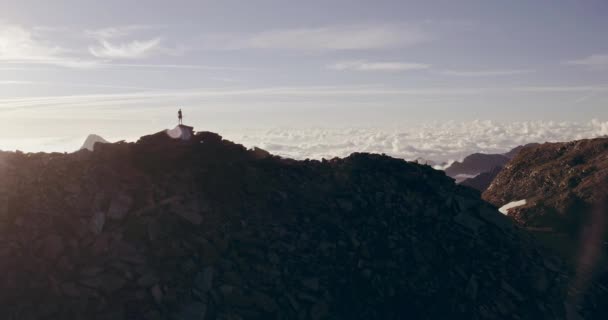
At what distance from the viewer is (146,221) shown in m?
26.1

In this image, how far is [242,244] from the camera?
1048 inches

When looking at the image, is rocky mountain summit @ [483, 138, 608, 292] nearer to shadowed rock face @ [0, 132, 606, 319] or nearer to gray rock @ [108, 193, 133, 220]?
shadowed rock face @ [0, 132, 606, 319]

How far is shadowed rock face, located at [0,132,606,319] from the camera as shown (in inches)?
914

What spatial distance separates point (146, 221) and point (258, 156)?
11047mm

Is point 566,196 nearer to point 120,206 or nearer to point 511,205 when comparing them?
point 511,205

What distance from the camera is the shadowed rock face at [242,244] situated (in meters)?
23.2

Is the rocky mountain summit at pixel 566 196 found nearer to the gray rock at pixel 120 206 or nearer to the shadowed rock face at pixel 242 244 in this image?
the shadowed rock face at pixel 242 244

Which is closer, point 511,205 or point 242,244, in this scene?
point 242,244

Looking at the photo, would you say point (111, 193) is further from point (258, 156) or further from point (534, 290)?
point (534, 290)

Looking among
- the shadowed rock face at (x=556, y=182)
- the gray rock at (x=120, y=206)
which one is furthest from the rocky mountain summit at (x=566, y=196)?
the gray rock at (x=120, y=206)

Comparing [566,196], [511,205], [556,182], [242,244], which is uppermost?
[242,244]

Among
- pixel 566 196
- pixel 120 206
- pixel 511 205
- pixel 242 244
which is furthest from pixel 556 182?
pixel 120 206

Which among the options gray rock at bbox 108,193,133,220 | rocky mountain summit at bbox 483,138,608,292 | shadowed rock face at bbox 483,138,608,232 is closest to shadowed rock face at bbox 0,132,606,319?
gray rock at bbox 108,193,133,220

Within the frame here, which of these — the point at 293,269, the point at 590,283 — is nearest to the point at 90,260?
the point at 293,269
